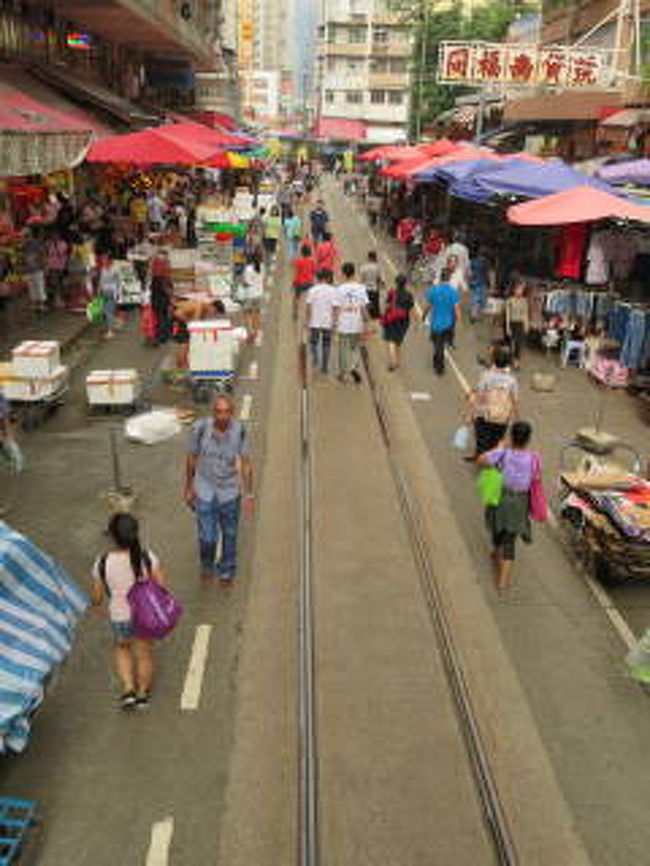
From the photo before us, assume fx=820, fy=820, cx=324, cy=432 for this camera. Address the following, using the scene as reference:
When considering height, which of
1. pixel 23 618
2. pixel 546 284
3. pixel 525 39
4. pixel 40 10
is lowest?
pixel 23 618

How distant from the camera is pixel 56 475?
9.95 meters

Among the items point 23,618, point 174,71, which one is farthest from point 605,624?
point 174,71

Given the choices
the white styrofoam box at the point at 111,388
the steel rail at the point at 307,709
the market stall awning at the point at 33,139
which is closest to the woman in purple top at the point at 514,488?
the steel rail at the point at 307,709

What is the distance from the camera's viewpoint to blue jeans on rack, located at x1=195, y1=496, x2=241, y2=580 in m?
7.25

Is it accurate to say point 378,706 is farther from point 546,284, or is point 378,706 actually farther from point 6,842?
point 546,284

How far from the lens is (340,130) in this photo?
9419cm

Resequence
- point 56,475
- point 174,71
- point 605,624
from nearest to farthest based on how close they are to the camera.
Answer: point 605,624 < point 56,475 < point 174,71

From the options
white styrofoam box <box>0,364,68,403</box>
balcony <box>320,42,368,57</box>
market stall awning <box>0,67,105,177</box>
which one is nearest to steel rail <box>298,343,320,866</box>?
white styrofoam box <box>0,364,68,403</box>

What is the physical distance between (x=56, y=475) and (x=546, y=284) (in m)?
11.2

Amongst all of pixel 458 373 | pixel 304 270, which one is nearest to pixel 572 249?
pixel 458 373

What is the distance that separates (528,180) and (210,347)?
881 centimetres

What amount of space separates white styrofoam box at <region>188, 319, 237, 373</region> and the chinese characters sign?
16.9m

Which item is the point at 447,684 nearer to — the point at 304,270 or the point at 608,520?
the point at 608,520

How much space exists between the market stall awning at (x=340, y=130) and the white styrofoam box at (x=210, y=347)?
286ft
